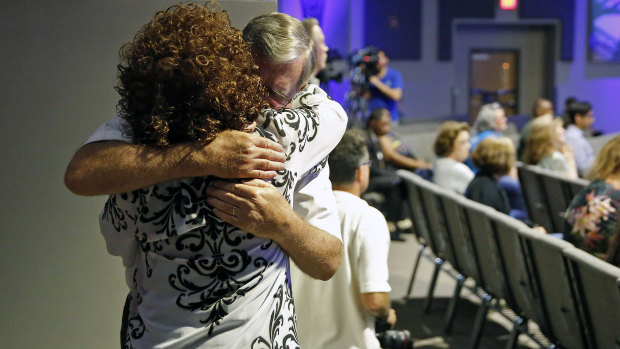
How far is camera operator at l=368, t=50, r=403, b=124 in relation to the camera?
8.50m

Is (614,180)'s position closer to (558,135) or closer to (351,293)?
(351,293)

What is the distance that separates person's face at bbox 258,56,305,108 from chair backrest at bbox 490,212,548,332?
2.33 m

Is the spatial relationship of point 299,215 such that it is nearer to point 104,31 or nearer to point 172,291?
point 172,291

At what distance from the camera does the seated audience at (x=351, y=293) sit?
2393 millimetres

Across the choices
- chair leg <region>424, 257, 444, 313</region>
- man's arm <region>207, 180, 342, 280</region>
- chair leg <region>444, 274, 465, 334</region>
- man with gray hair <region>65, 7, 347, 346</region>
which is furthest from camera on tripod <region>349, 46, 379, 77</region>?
man's arm <region>207, 180, 342, 280</region>

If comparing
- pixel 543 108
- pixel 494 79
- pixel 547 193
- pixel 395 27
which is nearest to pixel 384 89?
pixel 543 108

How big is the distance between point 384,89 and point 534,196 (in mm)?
2790

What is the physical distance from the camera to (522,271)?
3.66 m

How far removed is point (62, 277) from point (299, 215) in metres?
1.17

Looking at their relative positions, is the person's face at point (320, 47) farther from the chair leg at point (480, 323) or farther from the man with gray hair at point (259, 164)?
the chair leg at point (480, 323)

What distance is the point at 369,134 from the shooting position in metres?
7.32

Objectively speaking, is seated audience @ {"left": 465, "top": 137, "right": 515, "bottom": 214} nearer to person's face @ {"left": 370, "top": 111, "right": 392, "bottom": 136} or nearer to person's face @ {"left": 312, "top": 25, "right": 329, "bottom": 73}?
person's face @ {"left": 312, "top": 25, "right": 329, "bottom": 73}

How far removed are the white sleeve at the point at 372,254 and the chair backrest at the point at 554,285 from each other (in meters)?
1.04

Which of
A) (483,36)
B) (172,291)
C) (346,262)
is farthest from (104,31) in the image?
(483,36)
